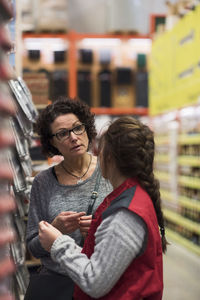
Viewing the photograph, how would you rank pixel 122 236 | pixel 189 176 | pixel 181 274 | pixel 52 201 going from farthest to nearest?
1. pixel 189 176
2. pixel 181 274
3. pixel 52 201
4. pixel 122 236

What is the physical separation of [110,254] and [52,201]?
0.84m

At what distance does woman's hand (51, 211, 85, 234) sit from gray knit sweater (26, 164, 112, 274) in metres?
0.24

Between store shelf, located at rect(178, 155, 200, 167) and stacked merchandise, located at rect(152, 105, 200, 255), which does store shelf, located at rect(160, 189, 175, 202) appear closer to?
stacked merchandise, located at rect(152, 105, 200, 255)

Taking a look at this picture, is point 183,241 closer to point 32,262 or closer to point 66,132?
point 32,262

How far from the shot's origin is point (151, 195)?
158cm

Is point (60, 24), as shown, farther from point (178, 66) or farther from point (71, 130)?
point (71, 130)

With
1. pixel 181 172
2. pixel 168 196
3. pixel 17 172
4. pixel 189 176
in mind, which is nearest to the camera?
pixel 17 172

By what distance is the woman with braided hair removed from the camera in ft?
4.51

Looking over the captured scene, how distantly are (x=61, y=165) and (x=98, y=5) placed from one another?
5.91 meters

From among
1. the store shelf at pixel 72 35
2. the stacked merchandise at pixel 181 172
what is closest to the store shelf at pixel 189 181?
the stacked merchandise at pixel 181 172

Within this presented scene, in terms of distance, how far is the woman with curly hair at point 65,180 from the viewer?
84.2 inches

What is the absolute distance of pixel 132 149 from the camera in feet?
4.89

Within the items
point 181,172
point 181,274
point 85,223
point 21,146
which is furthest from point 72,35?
point 85,223

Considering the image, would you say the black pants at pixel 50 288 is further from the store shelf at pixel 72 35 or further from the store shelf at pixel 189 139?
the store shelf at pixel 72 35
